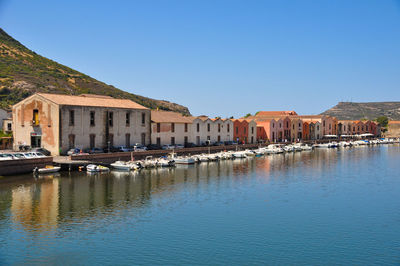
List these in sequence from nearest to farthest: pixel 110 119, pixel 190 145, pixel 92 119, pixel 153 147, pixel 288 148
Result: pixel 92 119 → pixel 110 119 → pixel 153 147 → pixel 190 145 → pixel 288 148

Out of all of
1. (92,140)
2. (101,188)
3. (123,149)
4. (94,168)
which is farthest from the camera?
(123,149)

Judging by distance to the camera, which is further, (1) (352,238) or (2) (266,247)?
(1) (352,238)

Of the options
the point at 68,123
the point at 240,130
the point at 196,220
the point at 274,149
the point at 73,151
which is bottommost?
the point at 196,220

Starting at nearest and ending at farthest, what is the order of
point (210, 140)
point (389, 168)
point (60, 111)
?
point (60, 111)
point (389, 168)
point (210, 140)

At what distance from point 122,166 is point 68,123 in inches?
437

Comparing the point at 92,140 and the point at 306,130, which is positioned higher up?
the point at 306,130

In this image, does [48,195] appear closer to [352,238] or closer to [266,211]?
[266,211]

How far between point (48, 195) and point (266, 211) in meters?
23.0

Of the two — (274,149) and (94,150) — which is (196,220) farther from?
(274,149)

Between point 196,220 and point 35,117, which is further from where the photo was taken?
point 35,117

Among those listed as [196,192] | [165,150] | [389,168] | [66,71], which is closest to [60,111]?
[165,150]

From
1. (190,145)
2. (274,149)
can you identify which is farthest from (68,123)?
(274,149)

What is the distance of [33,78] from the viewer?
130 metres

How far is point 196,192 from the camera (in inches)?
1779
